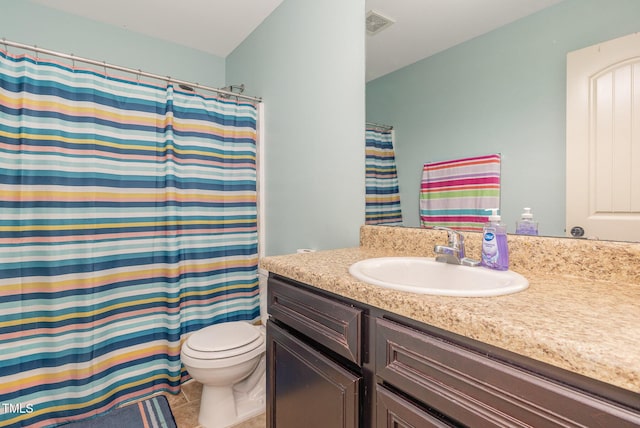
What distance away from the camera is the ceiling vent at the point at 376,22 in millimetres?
1375

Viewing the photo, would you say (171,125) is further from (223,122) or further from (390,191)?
(390,191)

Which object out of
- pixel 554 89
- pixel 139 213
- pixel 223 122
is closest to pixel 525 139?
pixel 554 89

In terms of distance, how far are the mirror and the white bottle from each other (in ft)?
0.05

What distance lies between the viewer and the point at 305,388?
37.9 inches

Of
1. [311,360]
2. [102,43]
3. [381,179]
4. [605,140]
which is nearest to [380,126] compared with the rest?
[381,179]

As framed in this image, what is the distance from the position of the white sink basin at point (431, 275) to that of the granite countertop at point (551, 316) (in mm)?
34

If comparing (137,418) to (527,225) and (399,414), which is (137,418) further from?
(527,225)

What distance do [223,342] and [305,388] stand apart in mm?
733

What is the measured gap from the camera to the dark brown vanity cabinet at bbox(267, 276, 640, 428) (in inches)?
18.5

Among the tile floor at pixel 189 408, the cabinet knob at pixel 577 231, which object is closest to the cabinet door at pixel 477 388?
the cabinet knob at pixel 577 231

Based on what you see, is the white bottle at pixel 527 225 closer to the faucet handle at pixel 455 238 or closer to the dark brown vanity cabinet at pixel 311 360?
the faucet handle at pixel 455 238

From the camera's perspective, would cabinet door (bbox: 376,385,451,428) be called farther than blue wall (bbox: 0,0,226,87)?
No

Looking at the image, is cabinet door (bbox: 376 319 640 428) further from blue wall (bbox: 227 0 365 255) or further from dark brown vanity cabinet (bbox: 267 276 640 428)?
blue wall (bbox: 227 0 365 255)

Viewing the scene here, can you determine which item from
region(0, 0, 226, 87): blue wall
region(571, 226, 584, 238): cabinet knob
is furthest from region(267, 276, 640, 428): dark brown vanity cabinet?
region(0, 0, 226, 87): blue wall
